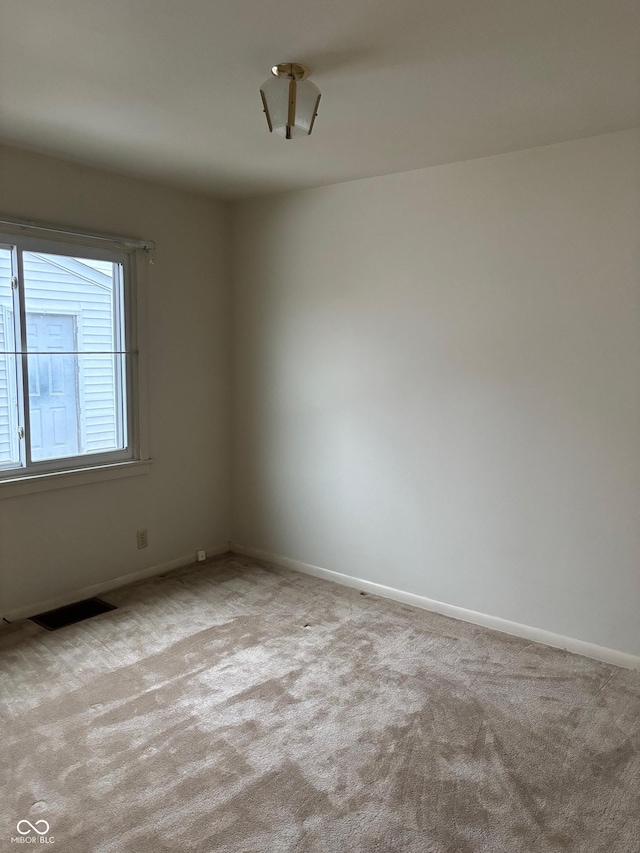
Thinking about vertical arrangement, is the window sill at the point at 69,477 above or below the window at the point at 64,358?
below

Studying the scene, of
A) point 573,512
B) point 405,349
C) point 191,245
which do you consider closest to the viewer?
point 573,512

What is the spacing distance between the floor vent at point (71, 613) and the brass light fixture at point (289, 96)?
2.67 m

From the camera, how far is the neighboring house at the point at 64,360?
3252mm

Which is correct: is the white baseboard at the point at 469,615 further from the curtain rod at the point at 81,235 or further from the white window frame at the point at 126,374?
the curtain rod at the point at 81,235

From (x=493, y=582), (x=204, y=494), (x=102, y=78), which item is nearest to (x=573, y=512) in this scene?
(x=493, y=582)

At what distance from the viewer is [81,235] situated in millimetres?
3436

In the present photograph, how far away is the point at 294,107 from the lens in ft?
7.13

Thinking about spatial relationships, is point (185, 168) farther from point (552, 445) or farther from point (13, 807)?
point (13, 807)

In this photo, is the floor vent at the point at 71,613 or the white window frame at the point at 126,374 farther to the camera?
the floor vent at the point at 71,613

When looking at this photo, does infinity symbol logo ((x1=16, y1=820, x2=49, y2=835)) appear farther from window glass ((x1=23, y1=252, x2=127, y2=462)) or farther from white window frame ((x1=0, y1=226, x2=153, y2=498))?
window glass ((x1=23, y1=252, x2=127, y2=462))

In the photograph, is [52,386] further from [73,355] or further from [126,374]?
[126,374]

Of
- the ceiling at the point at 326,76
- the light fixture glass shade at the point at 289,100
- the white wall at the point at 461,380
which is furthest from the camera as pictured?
the white wall at the point at 461,380

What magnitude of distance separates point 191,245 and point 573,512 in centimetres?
282

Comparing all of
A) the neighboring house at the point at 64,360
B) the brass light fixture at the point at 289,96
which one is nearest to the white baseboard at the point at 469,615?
the neighboring house at the point at 64,360
